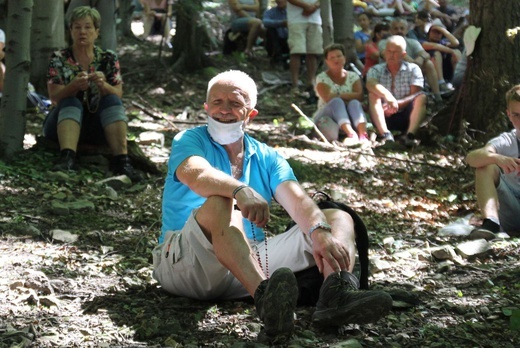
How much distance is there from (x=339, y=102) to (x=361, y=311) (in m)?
6.75

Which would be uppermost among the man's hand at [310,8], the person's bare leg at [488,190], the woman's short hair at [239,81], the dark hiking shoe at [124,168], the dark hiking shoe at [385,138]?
the woman's short hair at [239,81]

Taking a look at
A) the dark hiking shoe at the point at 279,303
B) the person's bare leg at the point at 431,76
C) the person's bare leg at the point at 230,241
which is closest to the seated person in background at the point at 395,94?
the person's bare leg at the point at 431,76

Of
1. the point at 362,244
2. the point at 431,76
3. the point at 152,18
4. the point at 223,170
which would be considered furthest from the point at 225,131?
the point at 152,18

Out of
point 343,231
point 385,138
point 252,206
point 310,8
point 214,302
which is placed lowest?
point 385,138

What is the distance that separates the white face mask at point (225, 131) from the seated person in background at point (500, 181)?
235 cm

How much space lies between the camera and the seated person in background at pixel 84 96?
24.0ft

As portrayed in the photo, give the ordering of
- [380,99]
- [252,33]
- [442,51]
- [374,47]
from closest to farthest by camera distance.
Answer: [380,99]
[374,47]
[442,51]
[252,33]

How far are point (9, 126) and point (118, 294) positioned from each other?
358 centimetres

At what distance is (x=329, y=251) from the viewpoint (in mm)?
3721

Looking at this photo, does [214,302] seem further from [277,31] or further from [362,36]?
[362,36]

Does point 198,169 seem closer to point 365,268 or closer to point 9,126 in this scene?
point 365,268

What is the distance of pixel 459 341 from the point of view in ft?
11.9

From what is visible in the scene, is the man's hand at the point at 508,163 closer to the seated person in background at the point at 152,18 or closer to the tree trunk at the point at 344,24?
the tree trunk at the point at 344,24

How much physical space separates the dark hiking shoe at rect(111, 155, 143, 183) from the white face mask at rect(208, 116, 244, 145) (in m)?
3.33
